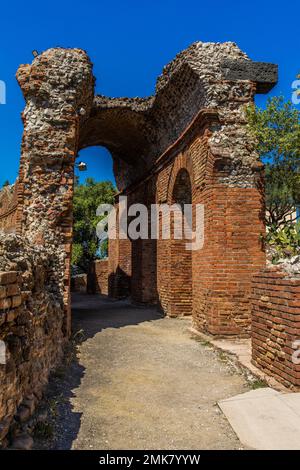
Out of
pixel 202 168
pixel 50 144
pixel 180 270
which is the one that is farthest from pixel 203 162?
pixel 180 270

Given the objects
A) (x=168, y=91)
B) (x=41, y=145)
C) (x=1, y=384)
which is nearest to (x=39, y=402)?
(x=1, y=384)

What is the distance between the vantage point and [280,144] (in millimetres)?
7254

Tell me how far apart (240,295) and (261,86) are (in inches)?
163

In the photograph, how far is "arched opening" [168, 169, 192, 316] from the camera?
31.9ft

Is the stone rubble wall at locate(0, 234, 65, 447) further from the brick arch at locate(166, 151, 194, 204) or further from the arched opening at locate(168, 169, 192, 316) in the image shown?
the arched opening at locate(168, 169, 192, 316)

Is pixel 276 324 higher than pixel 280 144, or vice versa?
pixel 280 144

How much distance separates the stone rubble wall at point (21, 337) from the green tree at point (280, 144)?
4587mm

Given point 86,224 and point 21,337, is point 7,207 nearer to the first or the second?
point 21,337

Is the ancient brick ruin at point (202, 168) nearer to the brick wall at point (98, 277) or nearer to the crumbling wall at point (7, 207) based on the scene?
the crumbling wall at point (7, 207)

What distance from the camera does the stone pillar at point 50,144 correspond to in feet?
23.4

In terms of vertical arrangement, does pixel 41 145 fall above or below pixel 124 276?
above

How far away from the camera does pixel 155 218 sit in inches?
446

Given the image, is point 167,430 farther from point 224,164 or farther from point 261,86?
point 261,86

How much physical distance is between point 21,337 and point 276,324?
2790 mm
